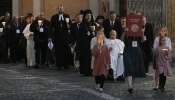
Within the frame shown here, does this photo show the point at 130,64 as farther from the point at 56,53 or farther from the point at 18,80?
the point at 56,53

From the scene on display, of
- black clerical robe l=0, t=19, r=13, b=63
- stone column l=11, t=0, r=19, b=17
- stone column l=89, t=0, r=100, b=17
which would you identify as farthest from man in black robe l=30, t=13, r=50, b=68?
stone column l=11, t=0, r=19, b=17

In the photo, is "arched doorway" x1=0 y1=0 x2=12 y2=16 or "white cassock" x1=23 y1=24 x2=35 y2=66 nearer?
"white cassock" x1=23 y1=24 x2=35 y2=66

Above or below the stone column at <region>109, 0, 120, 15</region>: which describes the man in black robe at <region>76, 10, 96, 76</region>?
below

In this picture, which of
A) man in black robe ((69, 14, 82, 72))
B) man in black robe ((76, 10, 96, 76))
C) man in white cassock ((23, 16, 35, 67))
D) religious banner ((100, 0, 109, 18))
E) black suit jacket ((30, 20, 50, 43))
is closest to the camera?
man in black robe ((76, 10, 96, 76))

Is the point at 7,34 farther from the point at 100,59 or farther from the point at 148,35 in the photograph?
the point at 100,59

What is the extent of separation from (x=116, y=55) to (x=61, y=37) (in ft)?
14.1

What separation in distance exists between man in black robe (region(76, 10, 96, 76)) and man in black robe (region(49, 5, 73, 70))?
2122 millimetres

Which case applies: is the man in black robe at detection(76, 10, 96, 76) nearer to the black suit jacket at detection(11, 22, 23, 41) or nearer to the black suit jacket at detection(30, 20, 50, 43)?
the black suit jacket at detection(30, 20, 50, 43)

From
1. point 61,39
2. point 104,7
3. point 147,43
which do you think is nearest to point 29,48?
point 61,39

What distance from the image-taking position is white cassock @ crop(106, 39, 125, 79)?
42.0 feet

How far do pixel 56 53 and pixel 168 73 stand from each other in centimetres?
635

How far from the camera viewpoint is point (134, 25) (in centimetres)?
1100

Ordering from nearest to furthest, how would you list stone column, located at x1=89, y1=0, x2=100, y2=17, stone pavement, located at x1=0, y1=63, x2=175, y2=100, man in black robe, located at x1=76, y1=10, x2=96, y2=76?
stone pavement, located at x1=0, y1=63, x2=175, y2=100, man in black robe, located at x1=76, y1=10, x2=96, y2=76, stone column, located at x1=89, y1=0, x2=100, y2=17

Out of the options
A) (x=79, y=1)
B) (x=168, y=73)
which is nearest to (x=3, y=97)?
(x=168, y=73)
